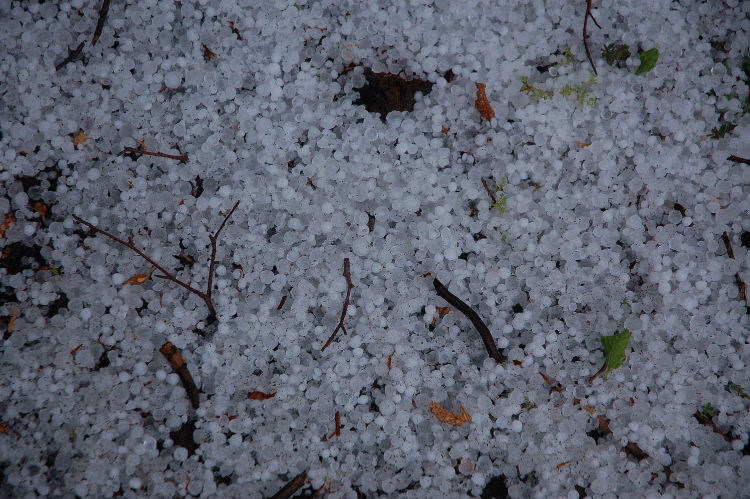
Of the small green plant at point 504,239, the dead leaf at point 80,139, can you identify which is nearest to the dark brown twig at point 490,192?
the small green plant at point 504,239

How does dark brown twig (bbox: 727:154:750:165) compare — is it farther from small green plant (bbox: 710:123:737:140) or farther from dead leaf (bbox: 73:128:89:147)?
dead leaf (bbox: 73:128:89:147)

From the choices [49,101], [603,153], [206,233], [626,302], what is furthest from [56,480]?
[603,153]

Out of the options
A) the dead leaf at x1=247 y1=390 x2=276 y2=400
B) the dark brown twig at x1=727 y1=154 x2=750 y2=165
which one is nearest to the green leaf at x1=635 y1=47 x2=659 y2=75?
the dark brown twig at x1=727 y1=154 x2=750 y2=165

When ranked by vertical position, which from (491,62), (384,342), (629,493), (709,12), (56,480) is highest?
(709,12)

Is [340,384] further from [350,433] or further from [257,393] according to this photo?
[257,393]

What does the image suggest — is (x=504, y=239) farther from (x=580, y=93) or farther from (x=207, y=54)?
(x=207, y=54)

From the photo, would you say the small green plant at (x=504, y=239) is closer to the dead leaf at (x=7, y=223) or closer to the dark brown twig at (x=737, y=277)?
the dark brown twig at (x=737, y=277)

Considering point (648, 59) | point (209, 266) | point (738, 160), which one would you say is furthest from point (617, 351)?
point (209, 266)
